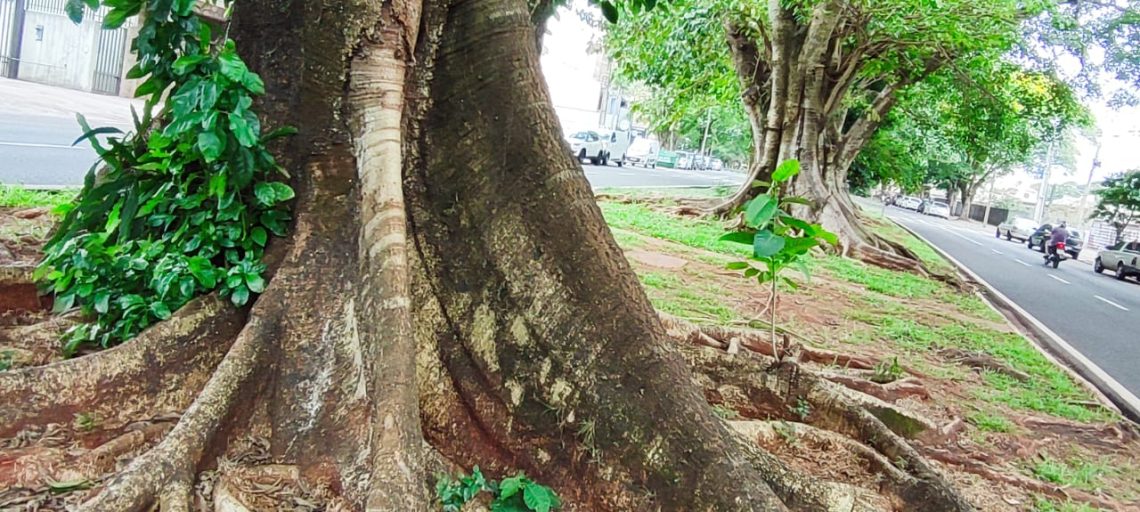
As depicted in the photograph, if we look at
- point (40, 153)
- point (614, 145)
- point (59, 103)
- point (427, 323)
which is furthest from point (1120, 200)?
point (427, 323)

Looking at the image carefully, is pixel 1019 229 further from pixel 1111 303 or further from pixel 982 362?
pixel 982 362

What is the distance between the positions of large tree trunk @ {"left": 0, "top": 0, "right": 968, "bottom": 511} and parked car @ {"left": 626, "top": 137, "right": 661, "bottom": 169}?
40149 mm

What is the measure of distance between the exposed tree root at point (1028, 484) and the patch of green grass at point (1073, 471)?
4.2 inches

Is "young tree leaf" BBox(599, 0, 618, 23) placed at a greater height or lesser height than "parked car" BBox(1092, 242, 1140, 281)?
greater

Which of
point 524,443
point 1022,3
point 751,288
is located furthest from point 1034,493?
point 1022,3

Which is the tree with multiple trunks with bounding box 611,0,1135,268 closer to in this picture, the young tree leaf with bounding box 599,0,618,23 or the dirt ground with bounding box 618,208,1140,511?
the dirt ground with bounding box 618,208,1140,511

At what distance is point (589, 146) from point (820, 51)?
18388 mm

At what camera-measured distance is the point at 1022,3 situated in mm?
12414

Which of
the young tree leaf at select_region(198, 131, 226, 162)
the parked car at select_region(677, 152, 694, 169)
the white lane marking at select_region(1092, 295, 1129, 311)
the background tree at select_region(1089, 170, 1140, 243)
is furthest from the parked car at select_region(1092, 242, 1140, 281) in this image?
the parked car at select_region(677, 152, 694, 169)

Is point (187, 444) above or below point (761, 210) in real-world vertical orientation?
below

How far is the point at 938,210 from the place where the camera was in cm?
5647

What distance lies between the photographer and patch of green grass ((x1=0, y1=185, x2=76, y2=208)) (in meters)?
6.66

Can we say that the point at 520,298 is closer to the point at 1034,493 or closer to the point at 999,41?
the point at 1034,493

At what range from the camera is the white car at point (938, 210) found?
56.2 meters
